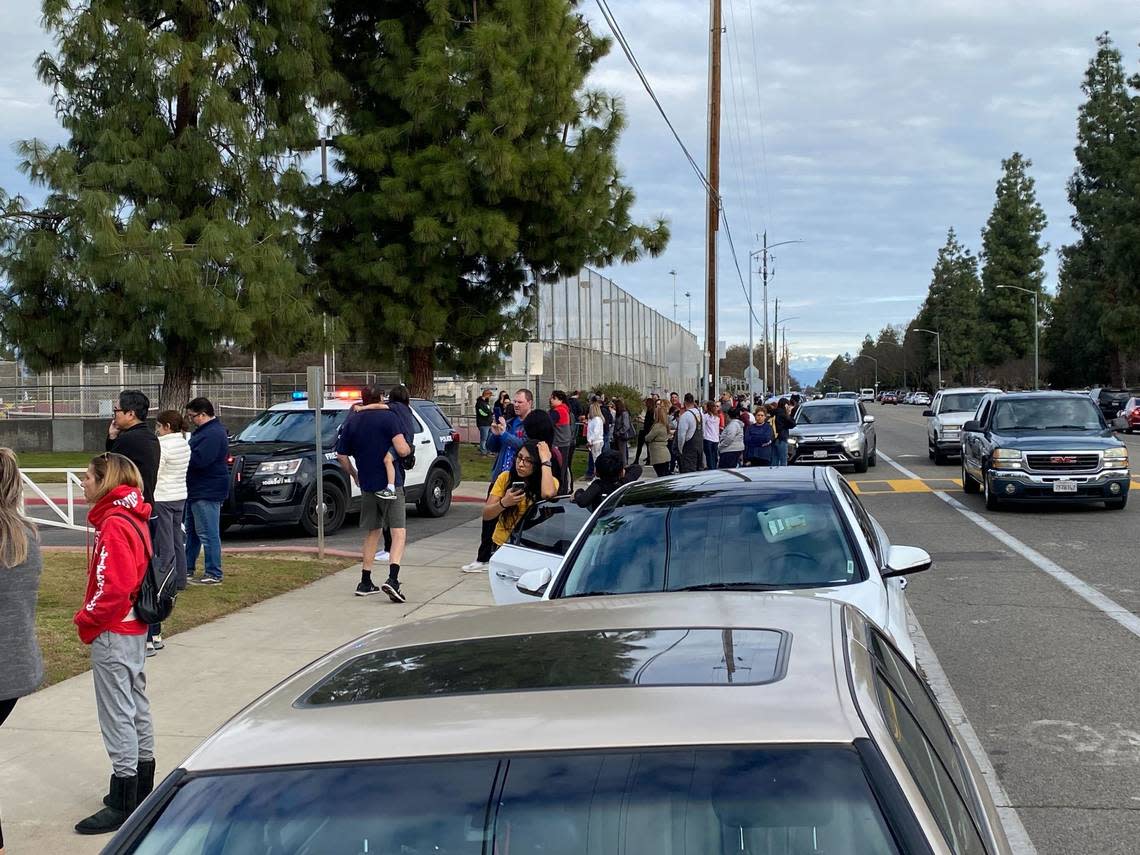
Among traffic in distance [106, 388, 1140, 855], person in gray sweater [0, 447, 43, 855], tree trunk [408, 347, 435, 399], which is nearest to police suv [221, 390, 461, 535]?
person in gray sweater [0, 447, 43, 855]

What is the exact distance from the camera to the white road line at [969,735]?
5070mm

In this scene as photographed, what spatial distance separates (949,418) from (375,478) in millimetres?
21204

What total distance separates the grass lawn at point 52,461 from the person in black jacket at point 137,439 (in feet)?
60.4

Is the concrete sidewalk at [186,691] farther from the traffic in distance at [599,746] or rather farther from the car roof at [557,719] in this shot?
the car roof at [557,719]

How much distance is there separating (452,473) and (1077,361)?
8183 centimetres

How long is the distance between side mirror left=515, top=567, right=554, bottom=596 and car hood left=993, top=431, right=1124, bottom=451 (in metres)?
13.4

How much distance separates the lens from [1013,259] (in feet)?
308

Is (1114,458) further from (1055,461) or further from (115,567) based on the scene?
(115,567)

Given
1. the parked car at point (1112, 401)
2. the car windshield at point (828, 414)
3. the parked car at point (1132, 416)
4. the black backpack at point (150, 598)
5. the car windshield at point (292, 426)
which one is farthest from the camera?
the parked car at point (1112, 401)

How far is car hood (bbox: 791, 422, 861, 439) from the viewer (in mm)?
27438

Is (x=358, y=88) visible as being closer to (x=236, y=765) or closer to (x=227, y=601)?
(x=227, y=601)

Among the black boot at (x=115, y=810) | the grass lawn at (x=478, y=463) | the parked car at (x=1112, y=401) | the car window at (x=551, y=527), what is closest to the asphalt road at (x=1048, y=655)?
the car window at (x=551, y=527)

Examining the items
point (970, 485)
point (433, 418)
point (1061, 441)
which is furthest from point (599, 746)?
point (970, 485)

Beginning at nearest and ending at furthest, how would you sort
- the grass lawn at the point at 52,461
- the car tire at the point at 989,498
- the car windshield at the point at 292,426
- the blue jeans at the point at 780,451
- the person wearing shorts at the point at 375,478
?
the person wearing shorts at the point at 375,478, the car windshield at the point at 292,426, the car tire at the point at 989,498, the blue jeans at the point at 780,451, the grass lawn at the point at 52,461
